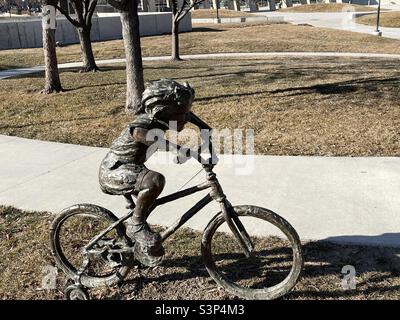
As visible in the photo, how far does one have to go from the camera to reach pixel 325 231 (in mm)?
4453

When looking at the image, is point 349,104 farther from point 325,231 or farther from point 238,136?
point 325,231

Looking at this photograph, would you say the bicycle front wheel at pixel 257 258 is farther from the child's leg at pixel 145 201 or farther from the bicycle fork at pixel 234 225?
the child's leg at pixel 145 201

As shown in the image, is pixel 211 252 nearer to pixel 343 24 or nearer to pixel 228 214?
pixel 228 214

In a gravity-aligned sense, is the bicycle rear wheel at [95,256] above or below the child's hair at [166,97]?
below

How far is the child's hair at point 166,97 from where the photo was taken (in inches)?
123

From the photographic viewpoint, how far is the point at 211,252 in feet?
12.5

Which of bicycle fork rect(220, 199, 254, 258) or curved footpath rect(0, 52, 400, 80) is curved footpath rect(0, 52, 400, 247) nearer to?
bicycle fork rect(220, 199, 254, 258)

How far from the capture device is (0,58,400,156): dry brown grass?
23.8ft

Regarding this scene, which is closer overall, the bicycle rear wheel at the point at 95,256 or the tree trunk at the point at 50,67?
the bicycle rear wheel at the point at 95,256

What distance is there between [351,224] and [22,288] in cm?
295

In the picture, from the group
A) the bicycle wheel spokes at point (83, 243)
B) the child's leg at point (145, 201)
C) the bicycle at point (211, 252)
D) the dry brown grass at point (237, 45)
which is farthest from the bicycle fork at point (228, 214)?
the dry brown grass at point (237, 45)

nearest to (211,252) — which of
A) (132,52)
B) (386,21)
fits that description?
(132,52)

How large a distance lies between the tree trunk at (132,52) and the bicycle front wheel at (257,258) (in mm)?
5155
